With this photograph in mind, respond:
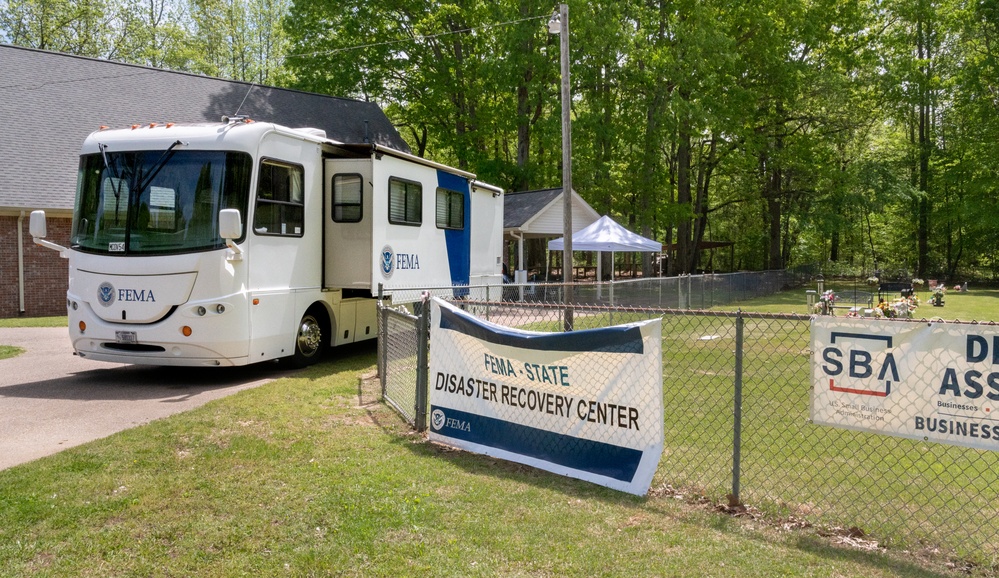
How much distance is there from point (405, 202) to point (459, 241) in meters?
2.43

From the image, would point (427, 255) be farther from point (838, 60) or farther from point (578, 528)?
point (838, 60)

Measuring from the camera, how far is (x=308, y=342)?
34.5 feet

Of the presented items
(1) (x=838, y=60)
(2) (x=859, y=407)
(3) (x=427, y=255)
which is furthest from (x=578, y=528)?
(1) (x=838, y=60)

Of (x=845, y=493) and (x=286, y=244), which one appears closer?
(x=845, y=493)

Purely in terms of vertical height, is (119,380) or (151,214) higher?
(151,214)

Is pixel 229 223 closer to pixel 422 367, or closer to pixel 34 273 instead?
pixel 422 367

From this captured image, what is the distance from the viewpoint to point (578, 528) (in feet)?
14.3

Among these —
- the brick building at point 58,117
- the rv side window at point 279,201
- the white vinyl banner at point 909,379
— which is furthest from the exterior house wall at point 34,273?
the white vinyl banner at point 909,379

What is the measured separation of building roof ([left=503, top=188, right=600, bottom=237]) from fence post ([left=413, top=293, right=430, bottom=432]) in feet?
58.6

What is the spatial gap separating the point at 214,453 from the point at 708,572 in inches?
161

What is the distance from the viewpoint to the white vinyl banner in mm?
3850

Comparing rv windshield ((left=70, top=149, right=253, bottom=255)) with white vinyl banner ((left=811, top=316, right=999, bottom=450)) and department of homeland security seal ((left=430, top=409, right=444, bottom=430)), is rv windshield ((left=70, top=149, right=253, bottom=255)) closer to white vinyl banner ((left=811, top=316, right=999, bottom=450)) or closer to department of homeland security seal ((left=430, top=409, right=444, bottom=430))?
department of homeland security seal ((left=430, top=409, right=444, bottom=430))

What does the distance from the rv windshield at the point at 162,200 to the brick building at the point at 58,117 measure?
9848 millimetres

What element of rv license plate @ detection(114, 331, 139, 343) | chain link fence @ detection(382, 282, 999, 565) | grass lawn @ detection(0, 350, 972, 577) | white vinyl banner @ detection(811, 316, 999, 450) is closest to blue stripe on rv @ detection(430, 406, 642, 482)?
grass lawn @ detection(0, 350, 972, 577)
